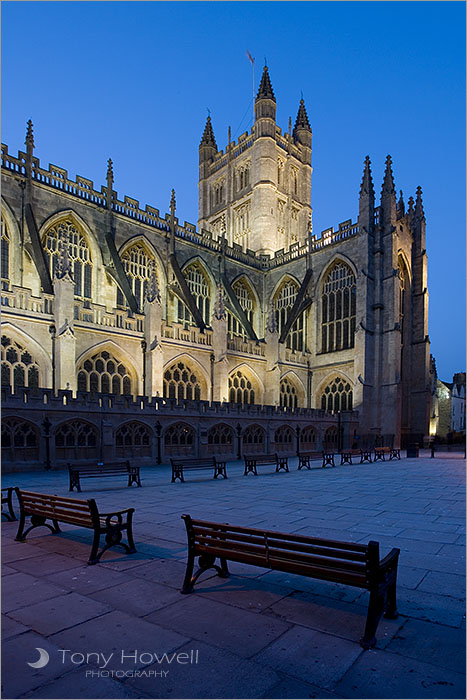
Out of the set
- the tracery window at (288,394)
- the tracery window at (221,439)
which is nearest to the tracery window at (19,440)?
the tracery window at (221,439)

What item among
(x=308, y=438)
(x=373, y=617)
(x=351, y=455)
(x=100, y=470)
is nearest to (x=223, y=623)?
(x=373, y=617)

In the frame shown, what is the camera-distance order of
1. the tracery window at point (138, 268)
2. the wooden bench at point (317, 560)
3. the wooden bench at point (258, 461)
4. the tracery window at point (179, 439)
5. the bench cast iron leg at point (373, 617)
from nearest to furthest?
1. the bench cast iron leg at point (373, 617)
2. the wooden bench at point (317, 560)
3. the wooden bench at point (258, 461)
4. the tracery window at point (179, 439)
5. the tracery window at point (138, 268)

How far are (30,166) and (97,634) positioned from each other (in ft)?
91.8

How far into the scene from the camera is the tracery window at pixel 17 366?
20578 mm

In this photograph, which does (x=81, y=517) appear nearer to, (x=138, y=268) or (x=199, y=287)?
(x=138, y=268)

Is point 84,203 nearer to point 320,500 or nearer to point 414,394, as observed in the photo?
point 320,500

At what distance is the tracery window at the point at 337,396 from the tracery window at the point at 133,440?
16941 millimetres

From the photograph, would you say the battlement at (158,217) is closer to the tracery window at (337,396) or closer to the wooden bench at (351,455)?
the tracery window at (337,396)

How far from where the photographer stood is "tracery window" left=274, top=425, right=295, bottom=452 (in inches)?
956

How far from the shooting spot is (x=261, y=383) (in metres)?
31.8

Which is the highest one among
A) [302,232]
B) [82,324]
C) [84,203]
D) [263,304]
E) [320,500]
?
[302,232]

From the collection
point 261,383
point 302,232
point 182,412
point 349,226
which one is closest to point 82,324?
point 182,412

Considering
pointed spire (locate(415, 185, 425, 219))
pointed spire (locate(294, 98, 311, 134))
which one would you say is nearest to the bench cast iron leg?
pointed spire (locate(415, 185, 425, 219))

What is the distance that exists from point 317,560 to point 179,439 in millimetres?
16713
